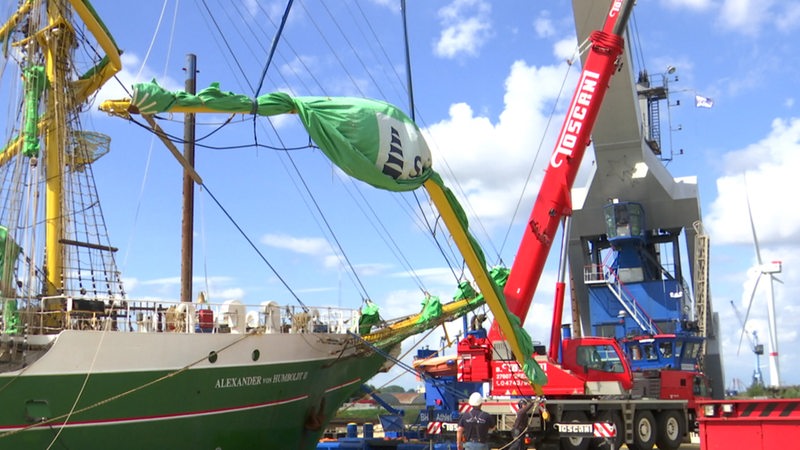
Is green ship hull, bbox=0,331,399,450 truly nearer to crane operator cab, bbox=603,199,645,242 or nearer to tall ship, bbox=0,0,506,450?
tall ship, bbox=0,0,506,450

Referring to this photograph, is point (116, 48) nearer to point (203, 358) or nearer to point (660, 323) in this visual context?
point (203, 358)

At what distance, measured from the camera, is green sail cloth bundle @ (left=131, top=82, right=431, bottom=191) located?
12750 mm

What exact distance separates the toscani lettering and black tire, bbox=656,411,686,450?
20.3ft

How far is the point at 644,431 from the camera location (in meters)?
17.6

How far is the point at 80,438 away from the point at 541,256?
10.1 meters

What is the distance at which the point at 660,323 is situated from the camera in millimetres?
31562

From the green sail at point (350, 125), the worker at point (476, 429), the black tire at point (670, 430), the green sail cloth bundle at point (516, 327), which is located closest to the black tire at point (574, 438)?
the green sail cloth bundle at point (516, 327)

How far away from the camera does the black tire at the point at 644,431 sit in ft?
56.8

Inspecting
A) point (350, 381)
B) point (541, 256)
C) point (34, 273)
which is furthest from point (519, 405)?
point (34, 273)

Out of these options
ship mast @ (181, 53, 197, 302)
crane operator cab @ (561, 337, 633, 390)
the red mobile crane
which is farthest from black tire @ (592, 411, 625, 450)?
ship mast @ (181, 53, 197, 302)

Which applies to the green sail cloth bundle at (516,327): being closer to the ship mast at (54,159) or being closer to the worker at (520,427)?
the worker at (520,427)

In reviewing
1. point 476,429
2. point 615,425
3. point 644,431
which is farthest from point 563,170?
point 476,429

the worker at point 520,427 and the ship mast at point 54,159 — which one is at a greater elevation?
the ship mast at point 54,159

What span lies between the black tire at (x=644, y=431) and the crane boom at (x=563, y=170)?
2.61 m
